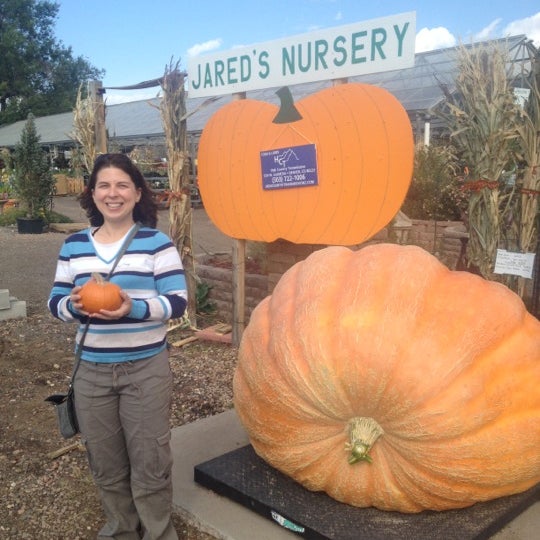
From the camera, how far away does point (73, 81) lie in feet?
175

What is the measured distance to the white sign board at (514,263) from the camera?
3.86 metres

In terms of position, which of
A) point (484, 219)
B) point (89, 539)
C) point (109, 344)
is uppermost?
point (484, 219)

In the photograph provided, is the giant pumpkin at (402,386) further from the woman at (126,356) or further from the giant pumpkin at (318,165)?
the giant pumpkin at (318,165)

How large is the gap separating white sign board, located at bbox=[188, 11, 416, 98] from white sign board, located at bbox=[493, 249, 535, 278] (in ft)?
4.61

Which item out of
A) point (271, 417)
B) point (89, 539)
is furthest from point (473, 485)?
point (89, 539)

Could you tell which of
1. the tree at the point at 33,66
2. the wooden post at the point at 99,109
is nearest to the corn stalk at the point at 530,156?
the wooden post at the point at 99,109

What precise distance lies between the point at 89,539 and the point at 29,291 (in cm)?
581

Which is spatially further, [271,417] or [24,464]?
[24,464]

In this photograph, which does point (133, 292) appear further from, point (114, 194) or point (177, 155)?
point (177, 155)

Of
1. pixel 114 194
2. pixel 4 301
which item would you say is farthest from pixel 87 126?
pixel 114 194

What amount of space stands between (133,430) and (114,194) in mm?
945

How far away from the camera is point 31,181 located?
14.6m

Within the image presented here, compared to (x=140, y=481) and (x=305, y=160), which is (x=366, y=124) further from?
(x=140, y=481)

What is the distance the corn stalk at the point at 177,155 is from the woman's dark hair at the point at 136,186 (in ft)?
9.55
